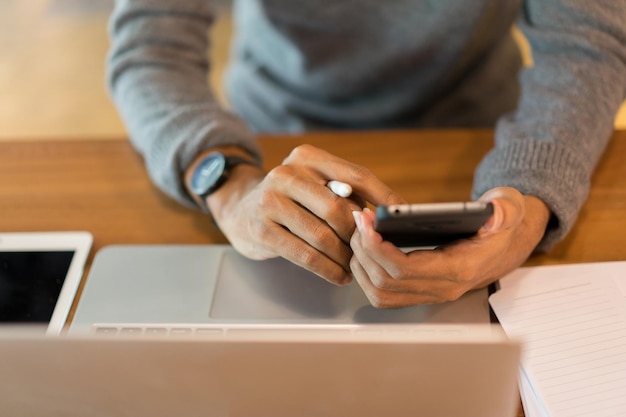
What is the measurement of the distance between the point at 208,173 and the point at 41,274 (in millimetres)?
228

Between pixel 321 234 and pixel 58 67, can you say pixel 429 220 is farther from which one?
pixel 58 67

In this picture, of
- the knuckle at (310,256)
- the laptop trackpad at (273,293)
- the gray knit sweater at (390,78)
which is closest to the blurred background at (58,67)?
the gray knit sweater at (390,78)

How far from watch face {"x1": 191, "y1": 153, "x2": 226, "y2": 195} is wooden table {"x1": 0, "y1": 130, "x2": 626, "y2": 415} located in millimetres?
53

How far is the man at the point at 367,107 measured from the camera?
0.57m

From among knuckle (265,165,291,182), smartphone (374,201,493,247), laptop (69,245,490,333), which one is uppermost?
smartphone (374,201,493,247)

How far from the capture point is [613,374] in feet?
1.75

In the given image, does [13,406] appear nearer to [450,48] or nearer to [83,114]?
[450,48]

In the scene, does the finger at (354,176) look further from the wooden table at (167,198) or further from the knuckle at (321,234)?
the wooden table at (167,198)

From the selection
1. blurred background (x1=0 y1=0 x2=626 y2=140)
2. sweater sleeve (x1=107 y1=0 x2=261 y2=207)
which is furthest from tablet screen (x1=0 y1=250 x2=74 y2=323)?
blurred background (x1=0 y1=0 x2=626 y2=140)

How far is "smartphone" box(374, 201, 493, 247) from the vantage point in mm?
449

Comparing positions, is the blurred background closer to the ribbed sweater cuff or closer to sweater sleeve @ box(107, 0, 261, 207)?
sweater sleeve @ box(107, 0, 261, 207)

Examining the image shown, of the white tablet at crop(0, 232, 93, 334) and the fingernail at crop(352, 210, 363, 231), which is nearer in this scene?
the fingernail at crop(352, 210, 363, 231)

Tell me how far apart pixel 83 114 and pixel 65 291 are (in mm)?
1474

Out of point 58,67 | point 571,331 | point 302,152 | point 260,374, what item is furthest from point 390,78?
point 58,67
